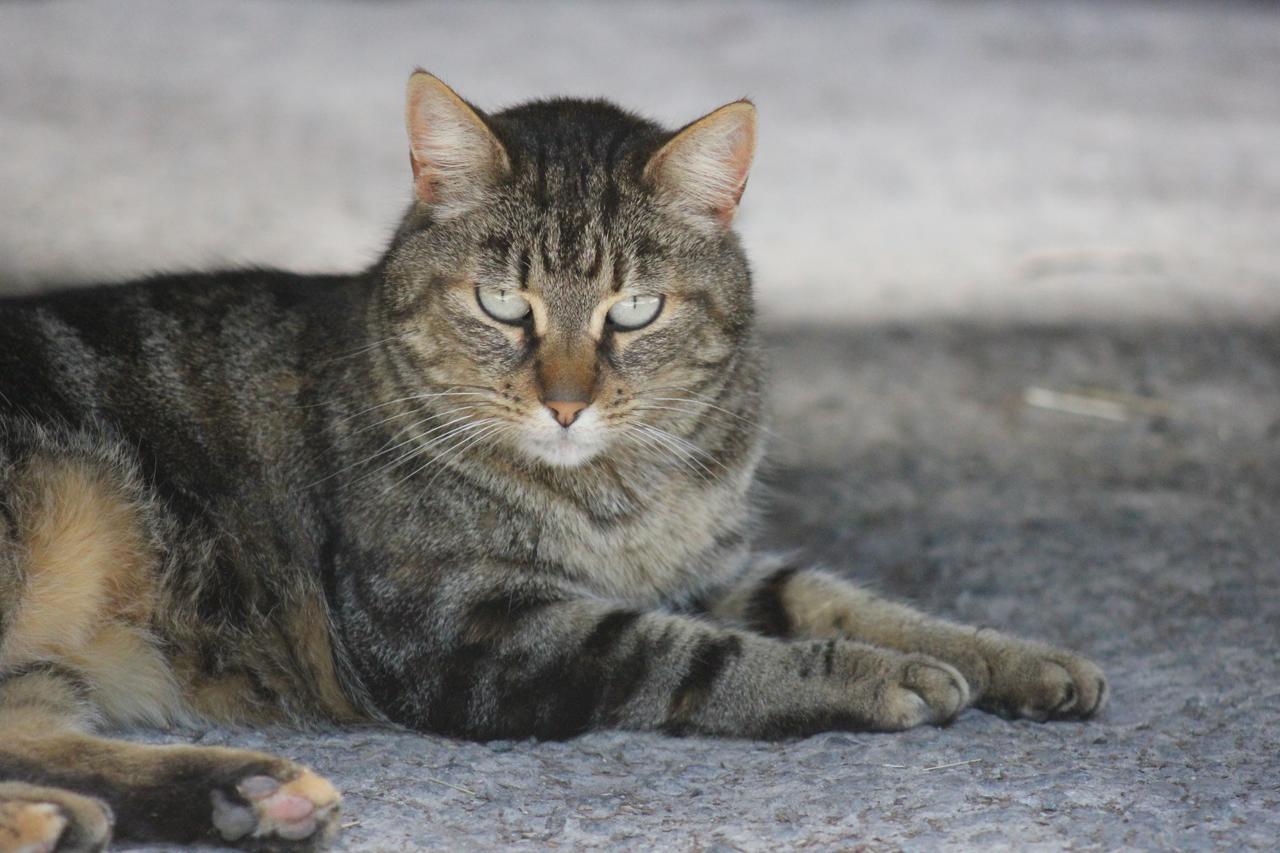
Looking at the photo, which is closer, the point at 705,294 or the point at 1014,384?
the point at 705,294

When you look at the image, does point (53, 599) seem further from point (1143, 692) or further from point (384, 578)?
point (1143, 692)

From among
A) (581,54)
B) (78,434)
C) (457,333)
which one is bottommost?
(78,434)

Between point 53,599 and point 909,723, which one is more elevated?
point 53,599

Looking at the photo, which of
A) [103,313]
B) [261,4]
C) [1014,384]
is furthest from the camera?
[261,4]

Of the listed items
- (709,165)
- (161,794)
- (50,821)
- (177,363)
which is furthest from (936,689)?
(177,363)

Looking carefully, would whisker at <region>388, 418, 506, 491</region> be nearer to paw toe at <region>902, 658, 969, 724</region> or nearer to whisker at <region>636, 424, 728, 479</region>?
whisker at <region>636, 424, 728, 479</region>

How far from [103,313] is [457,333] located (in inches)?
29.5

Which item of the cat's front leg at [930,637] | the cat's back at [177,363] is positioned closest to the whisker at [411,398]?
the cat's back at [177,363]

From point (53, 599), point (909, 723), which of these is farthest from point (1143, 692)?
point (53, 599)

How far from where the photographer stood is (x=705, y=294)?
2.83 metres

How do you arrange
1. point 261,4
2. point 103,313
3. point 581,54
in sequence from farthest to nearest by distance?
point 261,4 < point 581,54 < point 103,313

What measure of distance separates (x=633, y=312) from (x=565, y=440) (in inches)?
10.9

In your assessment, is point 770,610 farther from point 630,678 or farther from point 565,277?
point 565,277

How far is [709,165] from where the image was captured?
9.18ft
